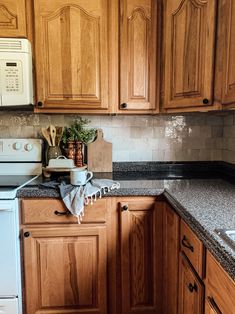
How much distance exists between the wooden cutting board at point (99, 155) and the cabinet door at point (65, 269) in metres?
0.52

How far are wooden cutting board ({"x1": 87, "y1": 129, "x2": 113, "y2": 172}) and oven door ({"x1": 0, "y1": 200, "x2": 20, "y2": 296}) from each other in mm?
626

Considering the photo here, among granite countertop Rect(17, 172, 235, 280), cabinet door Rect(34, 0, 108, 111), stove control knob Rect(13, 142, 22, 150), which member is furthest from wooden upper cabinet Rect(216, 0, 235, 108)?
stove control knob Rect(13, 142, 22, 150)

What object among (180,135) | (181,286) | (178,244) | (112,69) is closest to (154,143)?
(180,135)

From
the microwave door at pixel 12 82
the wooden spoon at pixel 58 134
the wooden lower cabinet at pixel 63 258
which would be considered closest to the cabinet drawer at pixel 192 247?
the wooden lower cabinet at pixel 63 258

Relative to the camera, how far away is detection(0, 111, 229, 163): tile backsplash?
6.64ft

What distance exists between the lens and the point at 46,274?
1.54 metres

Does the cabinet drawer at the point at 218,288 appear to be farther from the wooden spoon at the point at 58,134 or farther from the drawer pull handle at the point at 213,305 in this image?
the wooden spoon at the point at 58,134

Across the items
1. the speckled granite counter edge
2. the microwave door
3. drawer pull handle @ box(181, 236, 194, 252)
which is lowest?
drawer pull handle @ box(181, 236, 194, 252)

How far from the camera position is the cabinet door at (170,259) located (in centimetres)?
130

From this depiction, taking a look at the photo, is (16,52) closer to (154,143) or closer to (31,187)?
(31,187)

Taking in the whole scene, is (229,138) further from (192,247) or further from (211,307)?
(211,307)

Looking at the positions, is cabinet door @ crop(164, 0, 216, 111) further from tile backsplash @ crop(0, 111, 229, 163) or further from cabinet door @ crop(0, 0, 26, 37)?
→ cabinet door @ crop(0, 0, 26, 37)

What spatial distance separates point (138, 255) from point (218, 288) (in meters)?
0.78

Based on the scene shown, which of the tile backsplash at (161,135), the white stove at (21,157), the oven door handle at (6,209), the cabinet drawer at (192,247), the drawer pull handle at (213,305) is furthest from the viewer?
the tile backsplash at (161,135)
